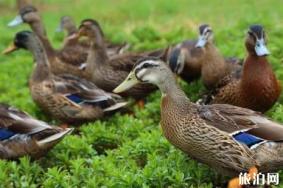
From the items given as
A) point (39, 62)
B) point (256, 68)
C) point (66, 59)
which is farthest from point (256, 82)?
point (66, 59)

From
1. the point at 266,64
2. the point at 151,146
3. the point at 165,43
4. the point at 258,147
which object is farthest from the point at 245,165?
the point at 165,43

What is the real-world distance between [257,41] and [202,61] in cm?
198

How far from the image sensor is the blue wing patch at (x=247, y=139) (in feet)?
19.3

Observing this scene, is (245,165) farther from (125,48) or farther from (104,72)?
(125,48)

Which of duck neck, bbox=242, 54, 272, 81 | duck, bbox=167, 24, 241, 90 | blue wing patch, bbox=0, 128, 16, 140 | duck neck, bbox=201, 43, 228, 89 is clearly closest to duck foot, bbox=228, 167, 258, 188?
duck neck, bbox=242, 54, 272, 81

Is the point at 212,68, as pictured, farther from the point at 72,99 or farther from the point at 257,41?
the point at 72,99

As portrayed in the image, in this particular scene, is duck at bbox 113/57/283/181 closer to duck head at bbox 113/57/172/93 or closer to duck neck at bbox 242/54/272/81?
duck head at bbox 113/57/172/93

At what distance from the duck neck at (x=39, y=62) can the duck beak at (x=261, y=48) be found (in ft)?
10.6

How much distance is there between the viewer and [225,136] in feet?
19.6

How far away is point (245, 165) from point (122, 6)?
15076mm

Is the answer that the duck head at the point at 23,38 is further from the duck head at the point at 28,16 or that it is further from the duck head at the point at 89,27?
the duck head at the point at 28,16

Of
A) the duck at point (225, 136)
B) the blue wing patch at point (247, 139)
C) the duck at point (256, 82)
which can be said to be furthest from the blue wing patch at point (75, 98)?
the blue wing patch at point (247, 139)

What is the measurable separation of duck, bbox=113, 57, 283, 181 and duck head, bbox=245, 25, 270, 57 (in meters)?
1.24

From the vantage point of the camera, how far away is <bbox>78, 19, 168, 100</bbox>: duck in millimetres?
9602
